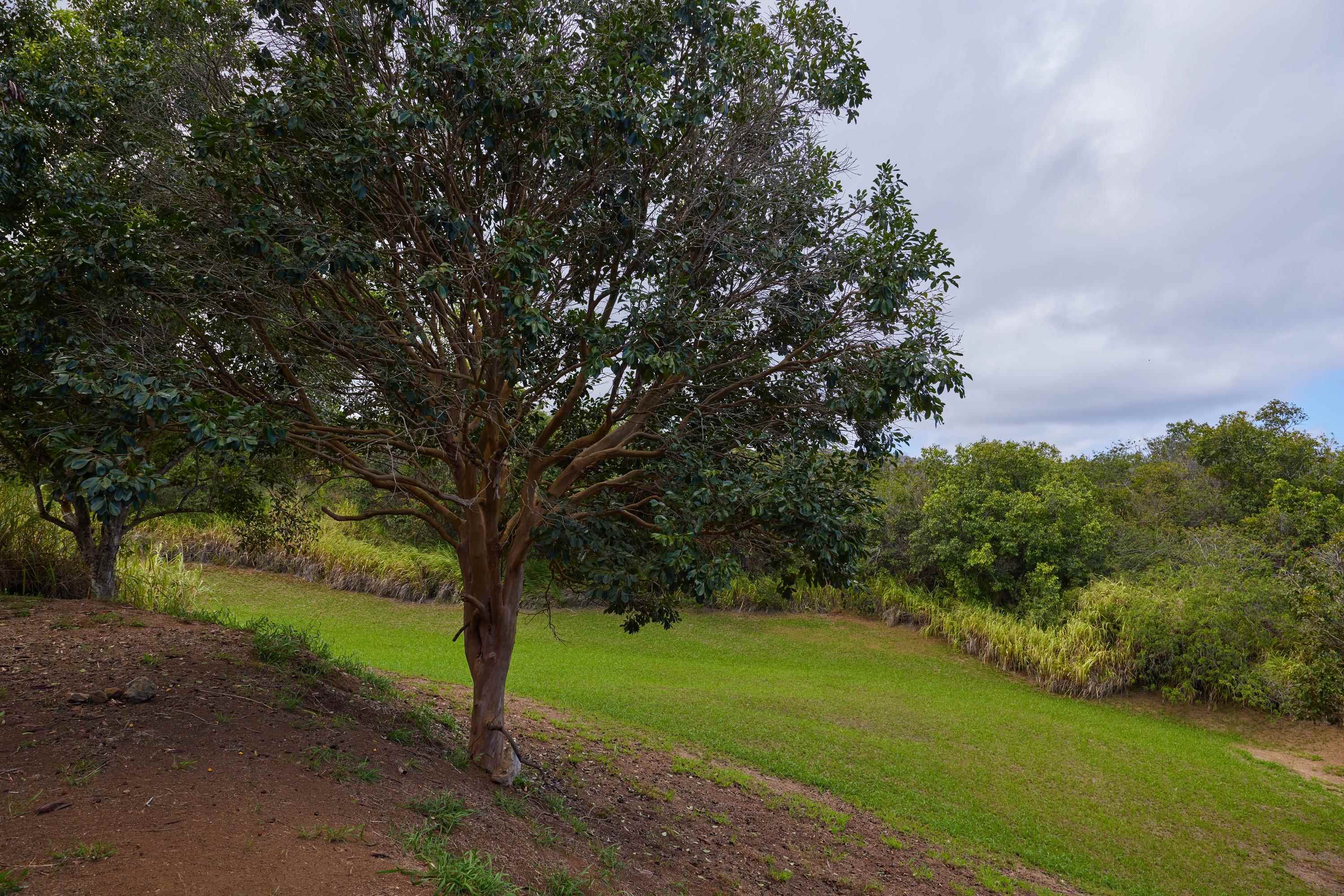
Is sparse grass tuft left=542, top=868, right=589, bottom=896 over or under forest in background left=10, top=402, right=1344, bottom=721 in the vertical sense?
under

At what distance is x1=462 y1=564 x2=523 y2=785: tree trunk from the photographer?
656cm

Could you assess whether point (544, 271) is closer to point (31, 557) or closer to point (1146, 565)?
point (31, 557)

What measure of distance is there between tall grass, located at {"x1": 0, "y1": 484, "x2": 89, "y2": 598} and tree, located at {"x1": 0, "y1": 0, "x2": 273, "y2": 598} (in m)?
2.50

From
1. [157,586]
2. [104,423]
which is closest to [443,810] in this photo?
[104,423]

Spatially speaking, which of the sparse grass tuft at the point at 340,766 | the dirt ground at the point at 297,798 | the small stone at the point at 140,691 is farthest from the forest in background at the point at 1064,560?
the sparse grass tuft at the point at 340,766

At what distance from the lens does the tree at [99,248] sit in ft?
13.1

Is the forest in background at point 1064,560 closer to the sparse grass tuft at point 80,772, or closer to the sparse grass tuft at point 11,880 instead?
the sparse grass tuft at point 80,772

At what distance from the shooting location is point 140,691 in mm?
5488

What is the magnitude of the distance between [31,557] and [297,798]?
723 centimetres

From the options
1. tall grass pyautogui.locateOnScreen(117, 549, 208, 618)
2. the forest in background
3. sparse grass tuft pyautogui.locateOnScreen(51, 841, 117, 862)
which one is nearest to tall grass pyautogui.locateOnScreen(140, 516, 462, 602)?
the forest in background

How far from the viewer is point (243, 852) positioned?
3639 mm

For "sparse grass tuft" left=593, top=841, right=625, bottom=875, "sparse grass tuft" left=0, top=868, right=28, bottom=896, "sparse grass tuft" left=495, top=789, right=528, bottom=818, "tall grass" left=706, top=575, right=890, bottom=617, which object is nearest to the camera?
"sparse grass tuft" left=0, top=868, right=28, bottom=896

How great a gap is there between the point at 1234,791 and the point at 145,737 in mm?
14245

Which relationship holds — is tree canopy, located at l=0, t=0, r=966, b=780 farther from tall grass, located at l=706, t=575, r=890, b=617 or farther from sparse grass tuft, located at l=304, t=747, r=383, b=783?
tall grass, located at l=706, t=575, r=890, b=617
